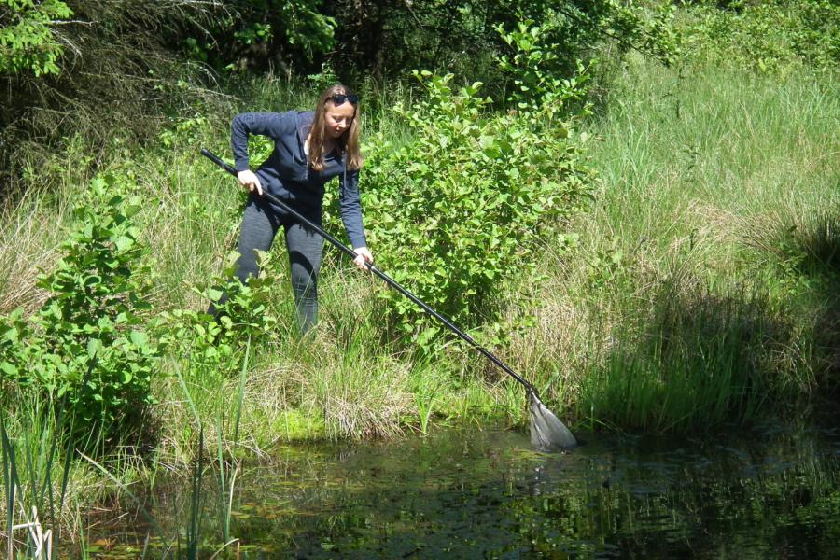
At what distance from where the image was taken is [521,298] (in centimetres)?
652

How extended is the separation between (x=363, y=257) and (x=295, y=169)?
25.6 inches

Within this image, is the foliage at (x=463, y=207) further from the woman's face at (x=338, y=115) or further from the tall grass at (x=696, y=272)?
the woman's face at (x=338, y=115)

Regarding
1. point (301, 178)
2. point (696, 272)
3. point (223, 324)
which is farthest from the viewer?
point (696, 272)

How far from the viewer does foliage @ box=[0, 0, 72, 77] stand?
714 centimetres

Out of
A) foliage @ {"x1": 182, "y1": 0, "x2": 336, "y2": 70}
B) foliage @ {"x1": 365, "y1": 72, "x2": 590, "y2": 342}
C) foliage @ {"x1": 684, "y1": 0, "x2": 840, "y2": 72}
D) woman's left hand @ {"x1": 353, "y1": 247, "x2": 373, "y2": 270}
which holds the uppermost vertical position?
foliage @ {"x1": 684, "y1": 0, "x2": 840, "y2": 72}

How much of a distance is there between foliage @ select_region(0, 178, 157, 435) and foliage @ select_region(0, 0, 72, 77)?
9.60 feet

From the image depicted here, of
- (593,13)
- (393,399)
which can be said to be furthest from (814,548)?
(593,13)

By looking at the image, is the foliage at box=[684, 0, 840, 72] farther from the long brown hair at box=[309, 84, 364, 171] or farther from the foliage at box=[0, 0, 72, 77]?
the foliage at box=[0, 0, 72, 77]

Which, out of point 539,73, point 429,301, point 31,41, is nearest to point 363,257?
point 429,301

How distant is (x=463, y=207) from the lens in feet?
20.4

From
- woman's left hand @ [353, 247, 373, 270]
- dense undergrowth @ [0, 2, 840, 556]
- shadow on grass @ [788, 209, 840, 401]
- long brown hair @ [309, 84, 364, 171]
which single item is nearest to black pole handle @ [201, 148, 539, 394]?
woman's left hand @ [353, 247, 373, 270]

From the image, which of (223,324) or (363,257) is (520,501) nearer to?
(363,257)

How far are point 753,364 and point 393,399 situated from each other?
2233 mm

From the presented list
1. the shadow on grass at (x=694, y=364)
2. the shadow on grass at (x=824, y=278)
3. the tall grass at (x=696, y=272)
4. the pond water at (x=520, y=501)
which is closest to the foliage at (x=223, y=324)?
the pond water at (x=520, y=501)
